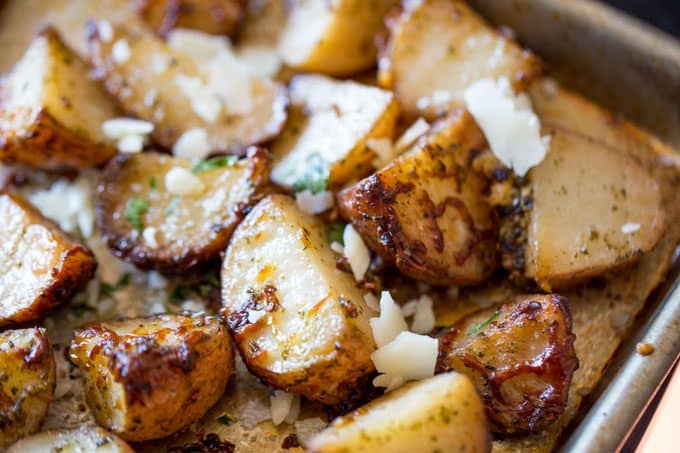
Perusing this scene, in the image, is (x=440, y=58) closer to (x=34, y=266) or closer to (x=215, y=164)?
(x=215, y=164)

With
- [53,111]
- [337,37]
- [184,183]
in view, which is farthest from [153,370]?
[337,37]

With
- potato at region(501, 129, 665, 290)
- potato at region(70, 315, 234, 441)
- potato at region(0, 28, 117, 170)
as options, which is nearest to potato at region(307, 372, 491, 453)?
potato at region(70, 315, 234, 441)

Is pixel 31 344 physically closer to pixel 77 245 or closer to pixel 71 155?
pixel 77 245

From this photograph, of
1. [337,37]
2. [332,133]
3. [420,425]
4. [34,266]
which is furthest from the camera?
[337,37]

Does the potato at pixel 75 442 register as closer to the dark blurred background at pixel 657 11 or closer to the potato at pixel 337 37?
the potato at pixel 337 37

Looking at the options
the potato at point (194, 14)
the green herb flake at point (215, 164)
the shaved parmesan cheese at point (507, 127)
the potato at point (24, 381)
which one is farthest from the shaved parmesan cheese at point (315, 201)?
the potato at point (194, 14)

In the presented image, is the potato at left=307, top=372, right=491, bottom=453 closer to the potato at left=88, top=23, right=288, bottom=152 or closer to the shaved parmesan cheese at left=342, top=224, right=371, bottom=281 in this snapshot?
the shaved parmesan cheese at left=342, top=224, right=371, bottom=281
